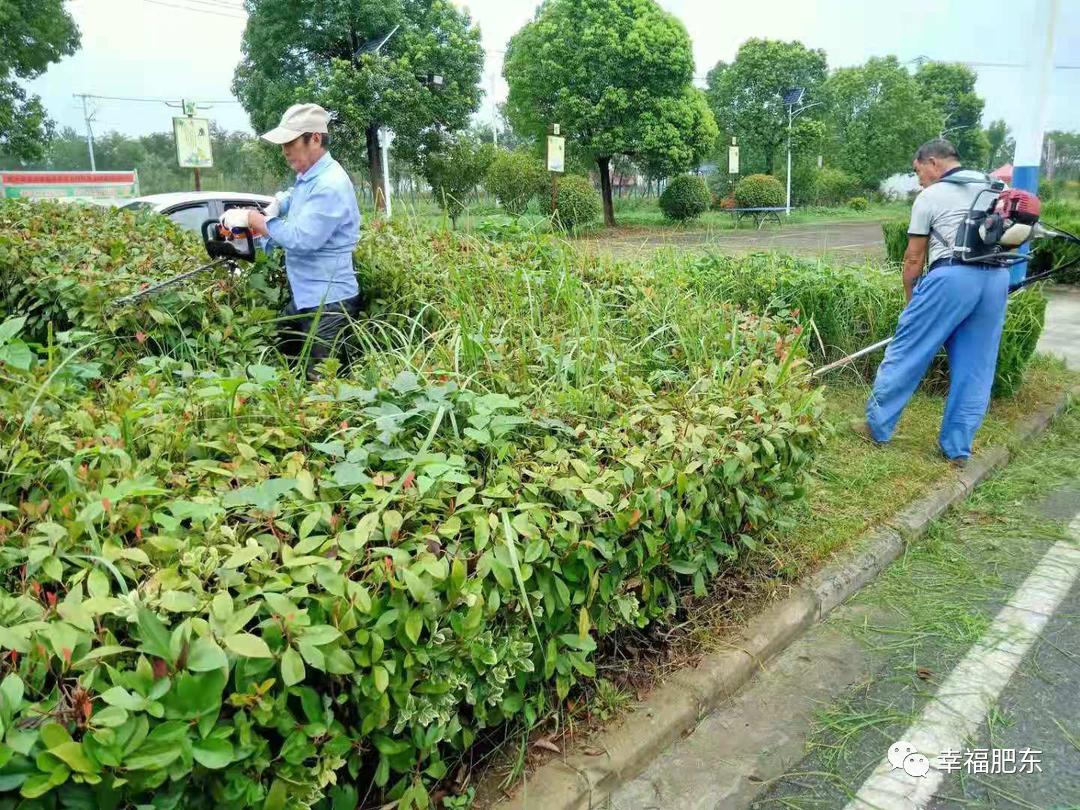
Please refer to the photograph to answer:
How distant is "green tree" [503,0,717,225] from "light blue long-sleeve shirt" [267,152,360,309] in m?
22.1

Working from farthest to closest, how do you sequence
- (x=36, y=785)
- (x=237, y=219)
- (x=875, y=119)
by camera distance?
(x=875, y=119) → (x=237, y=219) → (x=36, y=785)

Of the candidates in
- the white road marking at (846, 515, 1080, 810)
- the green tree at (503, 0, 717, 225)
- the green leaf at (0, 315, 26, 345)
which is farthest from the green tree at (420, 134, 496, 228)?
the green leaf at (0, 315, 26, 345)

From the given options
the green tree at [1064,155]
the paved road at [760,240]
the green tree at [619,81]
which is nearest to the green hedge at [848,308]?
the paved road at [760,240]

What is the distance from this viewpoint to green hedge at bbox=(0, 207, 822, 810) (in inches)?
55.6

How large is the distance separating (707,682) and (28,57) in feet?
91.8

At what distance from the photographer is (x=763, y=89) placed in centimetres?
3578

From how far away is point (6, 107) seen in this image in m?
23.2

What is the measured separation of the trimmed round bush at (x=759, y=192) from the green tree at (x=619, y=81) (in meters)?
3.23

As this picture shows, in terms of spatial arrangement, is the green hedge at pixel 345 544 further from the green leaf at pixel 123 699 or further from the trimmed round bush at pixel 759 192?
the trimmed round bush at pixel 759 192

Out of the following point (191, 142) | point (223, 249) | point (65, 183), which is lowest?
point (223, 249)

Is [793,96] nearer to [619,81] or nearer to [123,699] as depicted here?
[619,81]

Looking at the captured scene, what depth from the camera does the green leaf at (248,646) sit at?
55.9 inches

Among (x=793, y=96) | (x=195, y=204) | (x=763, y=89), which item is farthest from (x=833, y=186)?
(x=195, y=204)

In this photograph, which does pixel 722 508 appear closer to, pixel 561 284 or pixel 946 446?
pixel 561 284
